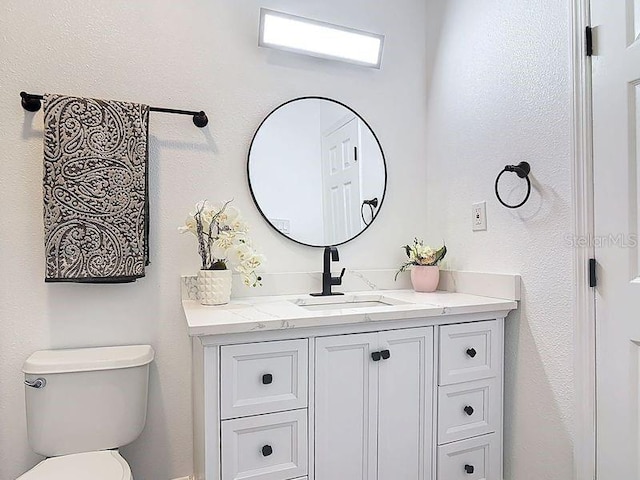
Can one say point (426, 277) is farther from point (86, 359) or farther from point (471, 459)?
point (86, 359)

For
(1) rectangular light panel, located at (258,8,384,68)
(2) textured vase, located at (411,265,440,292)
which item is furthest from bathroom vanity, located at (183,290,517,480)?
(1) rectangular light panel, located at (258,8,384,68)

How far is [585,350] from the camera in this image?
4.41ft

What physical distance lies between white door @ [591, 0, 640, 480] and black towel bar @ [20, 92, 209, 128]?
139cm

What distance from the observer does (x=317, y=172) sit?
194cm

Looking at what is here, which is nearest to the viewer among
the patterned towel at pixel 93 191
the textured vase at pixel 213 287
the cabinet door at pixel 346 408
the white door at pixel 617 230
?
the white door at pixel 617 230

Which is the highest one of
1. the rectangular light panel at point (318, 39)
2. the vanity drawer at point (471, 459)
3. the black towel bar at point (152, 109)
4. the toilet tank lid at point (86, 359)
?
the rectangular light panel at point (318, 39)

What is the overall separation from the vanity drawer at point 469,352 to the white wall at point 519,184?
0.09 meters

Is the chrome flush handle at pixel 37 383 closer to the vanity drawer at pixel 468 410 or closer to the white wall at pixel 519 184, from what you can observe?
the vanity drawer at pixel 468 410

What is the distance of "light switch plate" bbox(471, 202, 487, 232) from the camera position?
1.77 m

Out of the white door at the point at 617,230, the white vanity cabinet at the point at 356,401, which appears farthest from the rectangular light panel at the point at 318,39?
the white vanity cabinet at the point at 356,401

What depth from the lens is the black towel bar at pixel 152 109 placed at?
150 cm

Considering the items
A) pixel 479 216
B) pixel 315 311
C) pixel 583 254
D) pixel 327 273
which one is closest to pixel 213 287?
pixel 315 311

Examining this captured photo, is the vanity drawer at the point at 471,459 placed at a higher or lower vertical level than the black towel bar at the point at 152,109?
lower

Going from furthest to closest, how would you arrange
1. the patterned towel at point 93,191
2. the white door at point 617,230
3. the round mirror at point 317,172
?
1. the round mirror at point 317,172
2. the patterned towel at point 93,191
3. the white door at point 617,230
